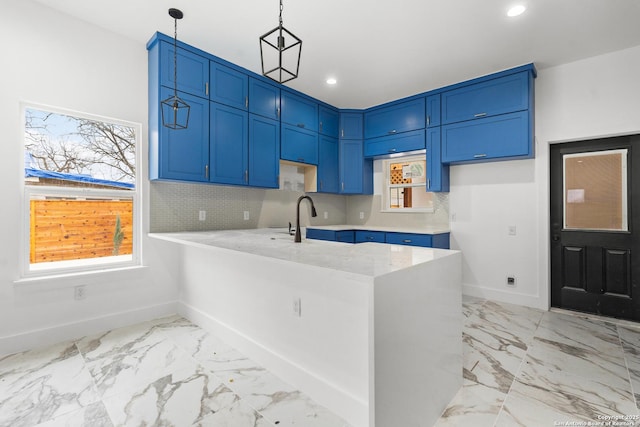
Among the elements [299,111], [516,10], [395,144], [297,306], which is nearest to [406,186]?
[395,144]

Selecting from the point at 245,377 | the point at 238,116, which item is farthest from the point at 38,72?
the point at 245,377

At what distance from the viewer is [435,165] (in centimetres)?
393

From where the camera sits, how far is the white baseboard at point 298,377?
1604mm

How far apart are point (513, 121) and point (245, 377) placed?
3.62 meters

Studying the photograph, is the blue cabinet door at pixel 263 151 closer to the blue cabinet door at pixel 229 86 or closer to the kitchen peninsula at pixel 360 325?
the blue cabinet door at pixel 229 86

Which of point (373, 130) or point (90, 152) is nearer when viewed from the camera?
point (90, 152)

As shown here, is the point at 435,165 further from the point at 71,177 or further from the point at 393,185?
the point at 71,177

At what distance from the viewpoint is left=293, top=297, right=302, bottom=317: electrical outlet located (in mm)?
1879

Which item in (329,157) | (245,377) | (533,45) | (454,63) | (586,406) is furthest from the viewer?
(329,157)

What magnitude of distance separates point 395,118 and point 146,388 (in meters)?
4.08

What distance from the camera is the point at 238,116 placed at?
11.0 feet

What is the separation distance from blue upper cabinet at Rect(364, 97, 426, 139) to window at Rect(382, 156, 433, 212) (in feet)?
1.64

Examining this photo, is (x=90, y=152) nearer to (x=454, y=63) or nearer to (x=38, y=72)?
(x=38, y=72)

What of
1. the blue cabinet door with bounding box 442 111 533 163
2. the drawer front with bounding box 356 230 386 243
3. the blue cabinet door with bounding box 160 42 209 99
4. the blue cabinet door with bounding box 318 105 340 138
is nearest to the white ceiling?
the blue cabinet door with bounding box 160 42 209 99
